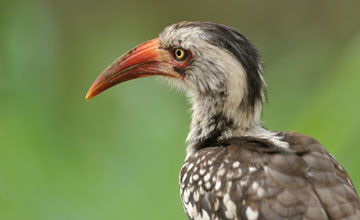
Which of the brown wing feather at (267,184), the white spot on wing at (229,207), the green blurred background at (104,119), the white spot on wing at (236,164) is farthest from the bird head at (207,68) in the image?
the green blurred background at (104,119)

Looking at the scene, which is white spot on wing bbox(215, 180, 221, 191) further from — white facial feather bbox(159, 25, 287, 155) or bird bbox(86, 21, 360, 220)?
white facial feather bbox(159, 25, 287, 155)

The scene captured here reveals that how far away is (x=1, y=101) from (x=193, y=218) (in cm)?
236

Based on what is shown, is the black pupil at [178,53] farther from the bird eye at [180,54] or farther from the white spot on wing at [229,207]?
the white spot on wing at [229,207]

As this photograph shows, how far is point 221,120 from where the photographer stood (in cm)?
316

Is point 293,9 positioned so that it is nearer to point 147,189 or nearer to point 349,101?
point 349,101

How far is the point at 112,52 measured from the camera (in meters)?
5.48

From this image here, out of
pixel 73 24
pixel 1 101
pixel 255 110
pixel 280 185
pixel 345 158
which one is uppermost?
pixel 73 24

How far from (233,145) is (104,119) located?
6.82 feet

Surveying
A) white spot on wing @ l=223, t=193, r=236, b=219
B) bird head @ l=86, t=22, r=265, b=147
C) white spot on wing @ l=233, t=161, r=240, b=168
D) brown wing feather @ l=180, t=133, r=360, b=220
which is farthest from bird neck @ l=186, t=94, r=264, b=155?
white spot on wing @ l=223, t=193, r=236, b=219

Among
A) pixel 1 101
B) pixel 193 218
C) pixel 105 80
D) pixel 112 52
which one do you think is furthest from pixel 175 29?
pixel 112 52

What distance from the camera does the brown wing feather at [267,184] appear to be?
2.51 metres

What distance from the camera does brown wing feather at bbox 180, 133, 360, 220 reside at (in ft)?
8.23

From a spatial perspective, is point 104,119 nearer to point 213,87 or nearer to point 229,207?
point 213,87

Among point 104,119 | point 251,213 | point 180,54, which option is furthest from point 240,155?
point 104,119
